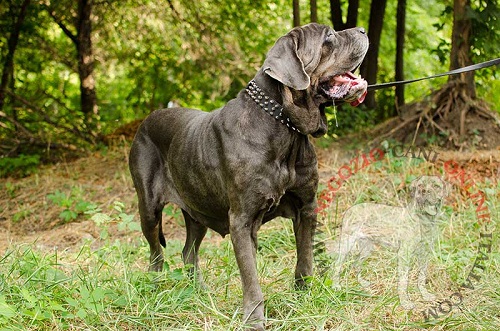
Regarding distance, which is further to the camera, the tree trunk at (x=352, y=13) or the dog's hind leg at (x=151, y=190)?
the tree trunk at (x=352, y=13)

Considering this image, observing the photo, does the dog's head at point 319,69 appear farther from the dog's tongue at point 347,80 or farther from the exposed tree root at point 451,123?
the exposed tree root at point 451,123

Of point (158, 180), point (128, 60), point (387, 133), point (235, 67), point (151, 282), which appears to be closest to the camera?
point (151, 282)

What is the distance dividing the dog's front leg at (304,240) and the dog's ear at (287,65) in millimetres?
817

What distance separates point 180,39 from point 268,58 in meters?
6.40

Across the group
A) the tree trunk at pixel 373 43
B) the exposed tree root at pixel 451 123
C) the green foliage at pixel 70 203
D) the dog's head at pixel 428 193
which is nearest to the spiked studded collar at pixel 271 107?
the dog's head at pixel 428 193

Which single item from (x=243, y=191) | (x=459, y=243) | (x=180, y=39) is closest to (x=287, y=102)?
(x=243, y=191)

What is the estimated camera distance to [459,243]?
5.20m

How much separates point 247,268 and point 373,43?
369 inches

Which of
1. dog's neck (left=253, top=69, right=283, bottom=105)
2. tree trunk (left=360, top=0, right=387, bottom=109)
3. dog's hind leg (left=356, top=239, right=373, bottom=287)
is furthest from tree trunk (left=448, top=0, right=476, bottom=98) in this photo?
dog's neck (left=253, top=69, right=283, bottom=105)

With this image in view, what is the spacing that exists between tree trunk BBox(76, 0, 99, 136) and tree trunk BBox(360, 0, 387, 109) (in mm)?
4933

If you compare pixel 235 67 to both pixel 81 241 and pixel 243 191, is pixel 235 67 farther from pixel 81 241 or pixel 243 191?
pixel 243 191
